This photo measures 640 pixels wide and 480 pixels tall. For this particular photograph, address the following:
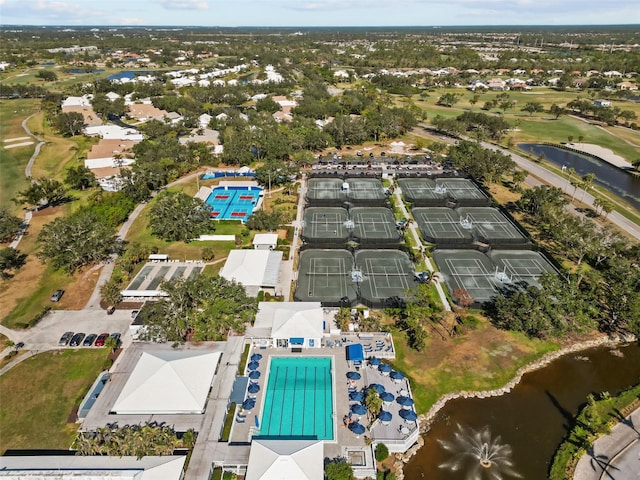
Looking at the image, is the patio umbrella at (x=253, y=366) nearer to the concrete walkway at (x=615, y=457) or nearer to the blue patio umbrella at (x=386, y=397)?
the blue patio umbrella at (x=386, y=397)

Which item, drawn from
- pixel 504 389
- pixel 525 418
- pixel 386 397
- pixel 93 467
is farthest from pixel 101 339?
pixel 525 418

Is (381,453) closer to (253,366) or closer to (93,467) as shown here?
(253,366)

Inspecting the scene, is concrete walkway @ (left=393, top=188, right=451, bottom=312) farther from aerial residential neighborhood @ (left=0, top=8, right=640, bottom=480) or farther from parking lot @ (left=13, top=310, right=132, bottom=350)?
parking lot @ (left=13, top=310, right=132, bottom=350)

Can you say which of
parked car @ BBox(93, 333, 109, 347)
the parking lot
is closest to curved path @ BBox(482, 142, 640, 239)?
the parking lot

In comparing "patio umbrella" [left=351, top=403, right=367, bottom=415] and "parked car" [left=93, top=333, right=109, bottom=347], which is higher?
"patio umbrella" [left=351, top=403, right=367, bottom=415]

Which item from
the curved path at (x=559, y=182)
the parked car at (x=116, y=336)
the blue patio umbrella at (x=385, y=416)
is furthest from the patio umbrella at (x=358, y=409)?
the curved path at (x=559, y=182)

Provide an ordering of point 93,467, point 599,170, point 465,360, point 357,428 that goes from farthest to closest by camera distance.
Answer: point 599,170 → point 465,360 → point 357,428 → point 93,467
